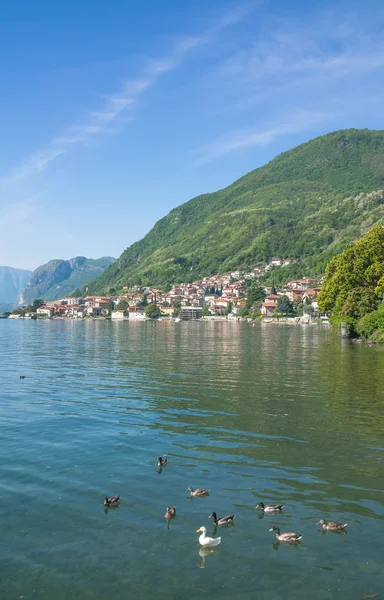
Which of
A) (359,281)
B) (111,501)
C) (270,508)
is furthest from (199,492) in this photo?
(359,281)

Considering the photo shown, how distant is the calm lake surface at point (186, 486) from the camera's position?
9633mm

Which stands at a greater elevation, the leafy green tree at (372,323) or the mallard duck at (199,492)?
the leafy green tree at (372,323)

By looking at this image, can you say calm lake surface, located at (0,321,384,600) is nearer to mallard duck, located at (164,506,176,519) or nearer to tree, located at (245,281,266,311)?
mallard duck, located at (164,506,176,519)

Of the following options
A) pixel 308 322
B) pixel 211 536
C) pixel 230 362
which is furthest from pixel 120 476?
pixel 308 322

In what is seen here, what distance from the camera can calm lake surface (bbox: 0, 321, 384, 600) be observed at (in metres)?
9.63

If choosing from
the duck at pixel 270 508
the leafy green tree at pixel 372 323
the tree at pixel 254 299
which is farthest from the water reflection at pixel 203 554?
the tree at pixel 254 299

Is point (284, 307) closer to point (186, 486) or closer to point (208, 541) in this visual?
point (186, 486)

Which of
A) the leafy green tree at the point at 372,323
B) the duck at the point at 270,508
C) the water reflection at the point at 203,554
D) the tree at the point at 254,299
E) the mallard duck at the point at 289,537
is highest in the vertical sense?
the tree at the point at 254,299

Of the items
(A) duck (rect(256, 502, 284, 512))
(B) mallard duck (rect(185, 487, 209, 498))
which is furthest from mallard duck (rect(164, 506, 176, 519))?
(A) duck (rect(256, 502, 284, 512))

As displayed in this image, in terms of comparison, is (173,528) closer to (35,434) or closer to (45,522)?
(45,522)

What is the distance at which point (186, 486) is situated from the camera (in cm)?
1402

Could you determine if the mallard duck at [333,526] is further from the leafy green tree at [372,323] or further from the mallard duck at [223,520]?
the leafy green tree at [372,323]

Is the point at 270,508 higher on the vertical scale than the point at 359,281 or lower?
lower

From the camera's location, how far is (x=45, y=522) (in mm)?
11859
